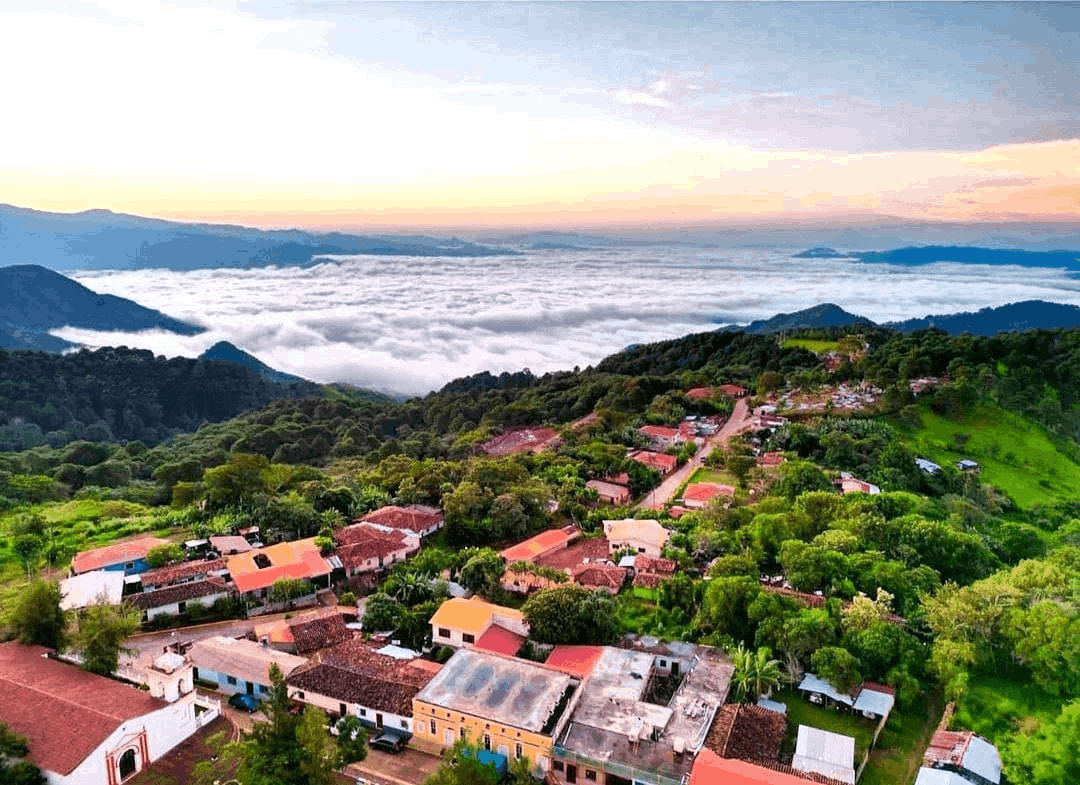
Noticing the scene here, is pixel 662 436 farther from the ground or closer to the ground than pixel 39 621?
closer to the ground

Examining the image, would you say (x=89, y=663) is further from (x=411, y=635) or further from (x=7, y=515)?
(x=7, y=515)

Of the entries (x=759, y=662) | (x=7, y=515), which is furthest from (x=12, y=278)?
(x=759, y=662)

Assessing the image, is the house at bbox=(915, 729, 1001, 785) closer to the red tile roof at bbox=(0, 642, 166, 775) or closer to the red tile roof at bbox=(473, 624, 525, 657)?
the red tile roof at bbox=(473, 624, 525, 657)

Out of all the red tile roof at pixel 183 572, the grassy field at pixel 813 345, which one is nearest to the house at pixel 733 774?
the red tile roof at pixel 183 572

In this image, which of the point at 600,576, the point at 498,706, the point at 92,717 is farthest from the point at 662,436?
the point at 92,717

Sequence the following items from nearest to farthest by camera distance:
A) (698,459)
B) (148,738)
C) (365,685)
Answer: (148,738)
(365,685)
(698,459)

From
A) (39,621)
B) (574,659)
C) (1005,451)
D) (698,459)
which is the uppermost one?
(39,621)

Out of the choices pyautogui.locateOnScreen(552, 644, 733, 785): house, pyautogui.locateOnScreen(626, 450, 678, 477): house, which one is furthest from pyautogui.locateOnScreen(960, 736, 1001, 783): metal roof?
pyautogui.locateOnScreen(626, 450, 678, 477): house

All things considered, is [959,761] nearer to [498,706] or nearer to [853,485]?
[498,706]
